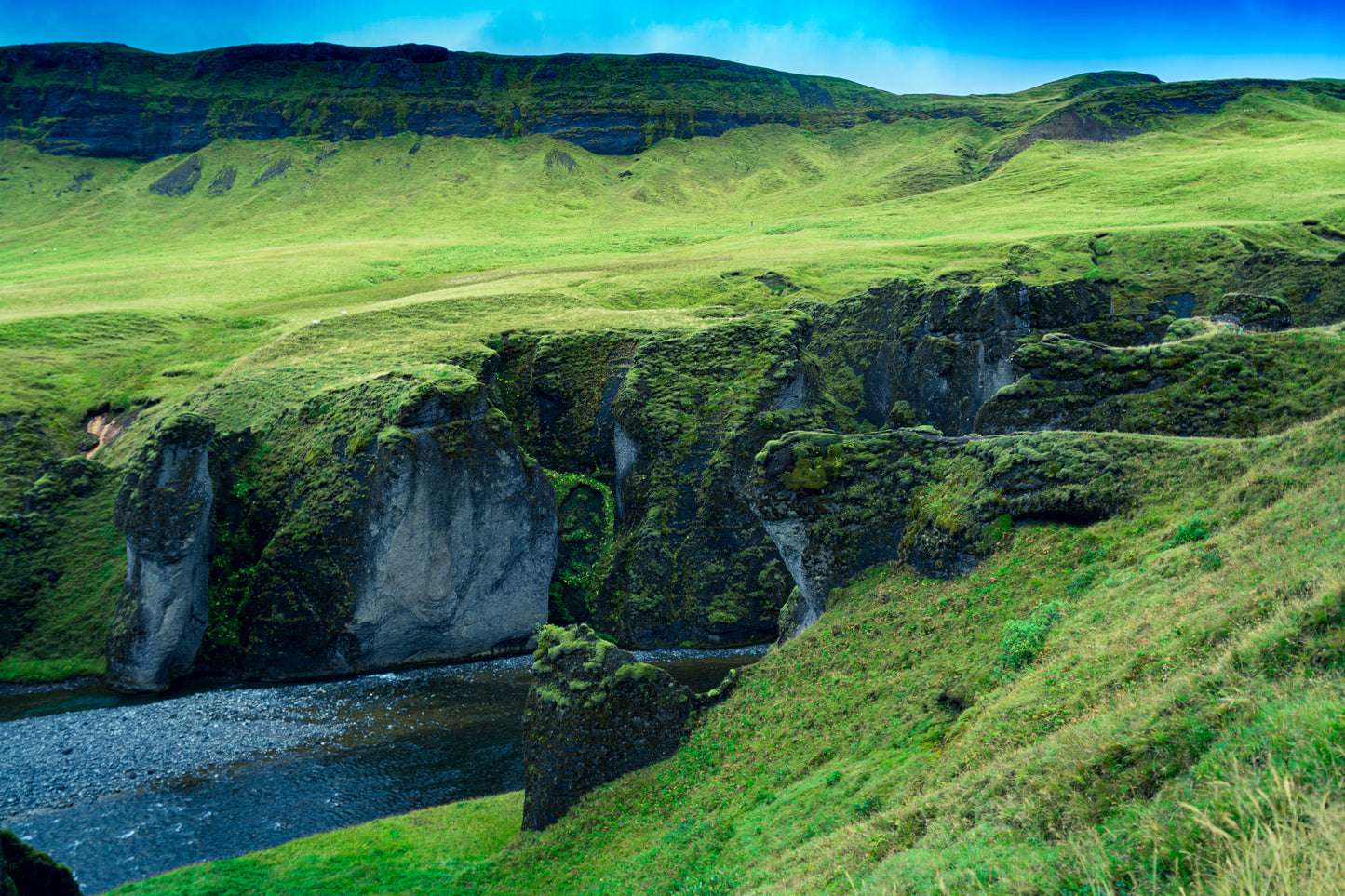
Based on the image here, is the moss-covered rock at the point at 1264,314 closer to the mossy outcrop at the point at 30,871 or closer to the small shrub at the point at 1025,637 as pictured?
the small shrub at the point at 1025,637

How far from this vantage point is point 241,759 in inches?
1361

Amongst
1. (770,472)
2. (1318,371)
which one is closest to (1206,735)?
(770,472)

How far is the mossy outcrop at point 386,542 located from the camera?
148 feet

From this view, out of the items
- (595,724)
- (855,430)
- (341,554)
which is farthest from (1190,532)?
(855,430)

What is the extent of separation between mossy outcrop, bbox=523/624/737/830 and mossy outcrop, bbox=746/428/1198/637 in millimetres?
6358

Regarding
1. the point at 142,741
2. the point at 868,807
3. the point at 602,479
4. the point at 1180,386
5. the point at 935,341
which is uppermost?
the point at 935,341

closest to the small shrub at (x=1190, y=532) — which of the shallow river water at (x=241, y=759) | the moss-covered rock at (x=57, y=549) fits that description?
the shallow river water at (x=241, y=759)

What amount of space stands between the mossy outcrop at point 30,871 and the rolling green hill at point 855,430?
466cm

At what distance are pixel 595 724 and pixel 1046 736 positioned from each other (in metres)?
16.2

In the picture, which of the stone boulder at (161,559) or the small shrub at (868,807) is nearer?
the small shrub at (868,807)

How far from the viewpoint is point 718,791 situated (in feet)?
70.6

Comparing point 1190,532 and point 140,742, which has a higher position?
point 1190,532

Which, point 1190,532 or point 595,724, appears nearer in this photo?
point 1190,532

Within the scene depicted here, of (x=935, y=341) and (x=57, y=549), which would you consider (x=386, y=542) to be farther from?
(x=935, y=341)
